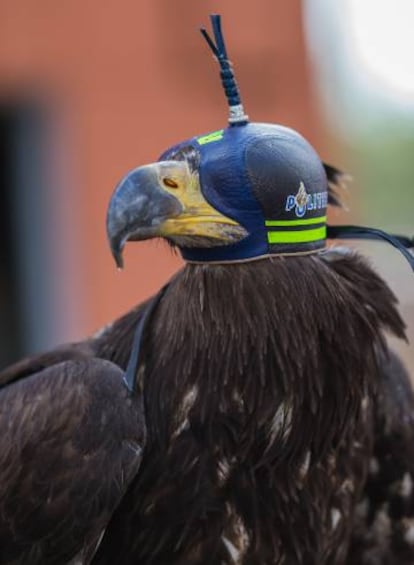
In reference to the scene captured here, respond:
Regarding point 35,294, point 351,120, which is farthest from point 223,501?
point 351,120

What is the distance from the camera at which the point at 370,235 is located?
Result: 3260 millimetres

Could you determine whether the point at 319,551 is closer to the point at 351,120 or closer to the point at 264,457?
the point at 264,457

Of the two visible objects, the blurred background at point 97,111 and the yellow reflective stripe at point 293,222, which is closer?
the yellow reflective stripe at point 293,222

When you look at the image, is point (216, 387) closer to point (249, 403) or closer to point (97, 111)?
point (249, 403)

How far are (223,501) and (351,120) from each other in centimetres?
1320

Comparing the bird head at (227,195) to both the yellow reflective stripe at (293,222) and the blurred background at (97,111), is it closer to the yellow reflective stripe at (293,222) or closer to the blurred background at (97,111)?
the yellow reflective stripe at (293,222)

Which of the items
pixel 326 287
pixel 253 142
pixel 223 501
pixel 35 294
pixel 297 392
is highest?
→ pixel 253 142

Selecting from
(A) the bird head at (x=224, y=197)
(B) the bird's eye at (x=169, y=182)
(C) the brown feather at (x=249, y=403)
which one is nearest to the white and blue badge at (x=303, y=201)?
(A) the bird head at (x=224, y=197)

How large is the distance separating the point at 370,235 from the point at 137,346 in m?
0.69

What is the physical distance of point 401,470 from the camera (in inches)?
147

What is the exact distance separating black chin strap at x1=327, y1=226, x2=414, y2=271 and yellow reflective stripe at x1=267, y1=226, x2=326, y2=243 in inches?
7.3

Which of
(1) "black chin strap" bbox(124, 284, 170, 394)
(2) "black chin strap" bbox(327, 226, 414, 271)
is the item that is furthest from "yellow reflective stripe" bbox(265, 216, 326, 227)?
(1) "black chin strap" bbox(124, 284, 170, 394)

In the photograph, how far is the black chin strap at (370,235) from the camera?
3.16 m

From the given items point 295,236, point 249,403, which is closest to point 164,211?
point 295,236
